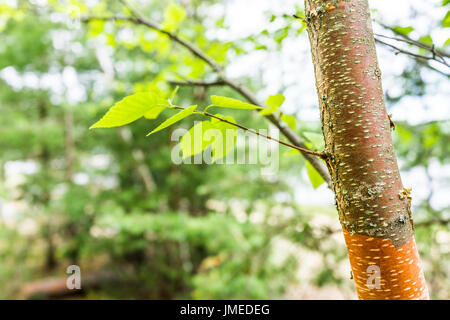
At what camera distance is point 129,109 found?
0.52 metres

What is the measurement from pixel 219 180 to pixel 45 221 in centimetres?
638

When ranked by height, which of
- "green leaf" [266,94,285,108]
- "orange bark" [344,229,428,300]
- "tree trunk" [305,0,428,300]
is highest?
"green leaf" [266,94,285,108]

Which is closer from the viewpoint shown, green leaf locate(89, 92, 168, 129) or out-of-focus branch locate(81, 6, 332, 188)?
green leaf locate(89, 92, 168, 129)

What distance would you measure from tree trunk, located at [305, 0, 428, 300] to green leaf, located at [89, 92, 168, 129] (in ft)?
1.15

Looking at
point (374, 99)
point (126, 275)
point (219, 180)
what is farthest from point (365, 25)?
point (126, 275)

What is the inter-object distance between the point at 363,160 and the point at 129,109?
0.46 m

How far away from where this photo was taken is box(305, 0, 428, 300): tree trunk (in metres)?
0.53

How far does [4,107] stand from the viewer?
7.40 m

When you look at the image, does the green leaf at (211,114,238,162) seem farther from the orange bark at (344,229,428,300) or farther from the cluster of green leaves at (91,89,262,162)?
the orange bark at (344,229,428,300)

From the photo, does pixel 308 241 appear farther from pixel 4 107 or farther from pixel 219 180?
pixel 4 107

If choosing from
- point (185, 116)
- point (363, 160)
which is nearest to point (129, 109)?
point (185, 116)

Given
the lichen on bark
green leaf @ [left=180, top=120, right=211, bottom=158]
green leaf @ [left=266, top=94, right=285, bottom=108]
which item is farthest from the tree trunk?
green leaf @ [left=180, top=120, right=211, bottom=158]

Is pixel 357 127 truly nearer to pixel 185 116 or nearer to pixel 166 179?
pixel 185 116

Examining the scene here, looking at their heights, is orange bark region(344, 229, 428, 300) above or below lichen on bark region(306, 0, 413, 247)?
below
